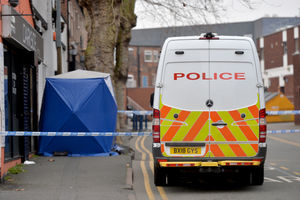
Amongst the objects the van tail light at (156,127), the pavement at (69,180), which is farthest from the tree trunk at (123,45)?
the van tail light at (156,127)

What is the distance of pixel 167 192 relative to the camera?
1039 centimetres

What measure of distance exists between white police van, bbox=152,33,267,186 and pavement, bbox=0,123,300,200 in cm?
121

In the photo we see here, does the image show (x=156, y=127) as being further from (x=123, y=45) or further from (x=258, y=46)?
(x=258, y=46)

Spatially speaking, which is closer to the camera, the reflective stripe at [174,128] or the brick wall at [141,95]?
the reflective stripe at [174,128]

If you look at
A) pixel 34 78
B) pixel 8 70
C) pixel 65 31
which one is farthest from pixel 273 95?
pixel 8 70

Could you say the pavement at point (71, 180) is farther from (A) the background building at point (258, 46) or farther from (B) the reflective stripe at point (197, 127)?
(A) the background building at point (258, 46)

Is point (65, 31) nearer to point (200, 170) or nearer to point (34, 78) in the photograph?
point (34, 78)

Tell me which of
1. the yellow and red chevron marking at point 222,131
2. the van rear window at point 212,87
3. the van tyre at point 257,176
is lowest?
the van tyre at point 257,176

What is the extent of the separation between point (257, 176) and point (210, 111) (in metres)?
1.62

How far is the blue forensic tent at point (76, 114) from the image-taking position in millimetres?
15750

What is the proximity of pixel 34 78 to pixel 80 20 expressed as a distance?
2192 centimetres

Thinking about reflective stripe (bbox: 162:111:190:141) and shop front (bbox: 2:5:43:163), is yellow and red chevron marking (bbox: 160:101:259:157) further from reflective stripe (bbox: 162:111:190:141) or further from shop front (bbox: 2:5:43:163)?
shop front (bbox: 2:5:43:163)

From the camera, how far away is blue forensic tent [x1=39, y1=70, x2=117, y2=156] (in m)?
15.8

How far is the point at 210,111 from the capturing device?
33.0 feet
